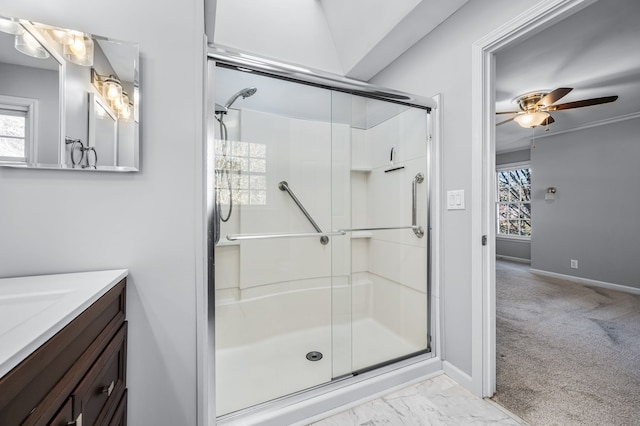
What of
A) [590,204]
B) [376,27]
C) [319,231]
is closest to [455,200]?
[319,231]

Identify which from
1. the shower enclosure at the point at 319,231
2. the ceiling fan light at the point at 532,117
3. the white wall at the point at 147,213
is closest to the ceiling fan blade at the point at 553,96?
the ceiling fan light at the point at 532,117

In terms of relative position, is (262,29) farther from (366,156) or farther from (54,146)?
(54,146)

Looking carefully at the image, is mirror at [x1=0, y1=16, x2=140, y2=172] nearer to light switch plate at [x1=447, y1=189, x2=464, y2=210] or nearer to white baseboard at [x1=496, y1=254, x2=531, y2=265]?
light switch plate at [x1=447, y1=189, x2=464, y2=210]

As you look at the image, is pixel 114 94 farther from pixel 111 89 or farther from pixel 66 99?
pixel 66 99

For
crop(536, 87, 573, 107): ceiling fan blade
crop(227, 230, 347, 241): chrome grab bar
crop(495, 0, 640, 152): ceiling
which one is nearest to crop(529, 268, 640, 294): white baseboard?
crop(495, 0, 640, 152): ceiling

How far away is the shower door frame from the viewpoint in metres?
1.20

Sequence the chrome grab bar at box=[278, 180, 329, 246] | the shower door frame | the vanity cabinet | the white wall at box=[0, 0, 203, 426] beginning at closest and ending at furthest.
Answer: the vanity cabinet < the white wall at box=[0, 0, 203, 426] < the shower door frame < the chrome grab bar at box=[278, 180, 329, 246]

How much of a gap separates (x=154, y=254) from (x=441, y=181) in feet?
5.62

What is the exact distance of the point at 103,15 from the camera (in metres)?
1.01

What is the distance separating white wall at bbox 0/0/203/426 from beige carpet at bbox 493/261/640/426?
→ 179 cm

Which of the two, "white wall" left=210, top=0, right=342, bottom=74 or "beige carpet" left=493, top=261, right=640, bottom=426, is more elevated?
"white wall" left=210, top=0, right=342, bottom=74

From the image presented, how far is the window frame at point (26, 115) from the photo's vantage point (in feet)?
2.82

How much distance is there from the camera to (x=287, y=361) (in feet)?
5.61

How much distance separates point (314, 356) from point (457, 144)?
1.69 meters
